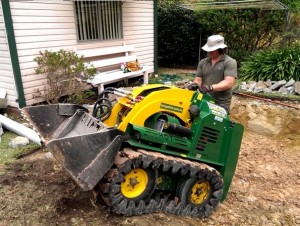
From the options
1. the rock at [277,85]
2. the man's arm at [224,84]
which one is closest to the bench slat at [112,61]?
the rock at [277,85]

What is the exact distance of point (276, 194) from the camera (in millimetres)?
4426

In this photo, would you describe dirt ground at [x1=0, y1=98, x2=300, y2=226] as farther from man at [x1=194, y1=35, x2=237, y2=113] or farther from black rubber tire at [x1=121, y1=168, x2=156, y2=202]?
man at [x1=194, y1=35, x2=237, y2=113]

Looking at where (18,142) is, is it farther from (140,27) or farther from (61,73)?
(140,27)

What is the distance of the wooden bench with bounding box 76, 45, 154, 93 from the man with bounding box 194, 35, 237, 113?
4100mm

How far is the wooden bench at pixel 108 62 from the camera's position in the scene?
804 centimetres

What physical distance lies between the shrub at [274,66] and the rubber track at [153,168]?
678cm

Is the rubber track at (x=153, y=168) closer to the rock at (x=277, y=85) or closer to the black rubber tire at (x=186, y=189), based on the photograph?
the black rubber tire at (x=186, y=189)

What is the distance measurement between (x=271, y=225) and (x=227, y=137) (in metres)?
1.16

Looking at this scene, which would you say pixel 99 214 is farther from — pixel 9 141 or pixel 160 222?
pixel 9 141

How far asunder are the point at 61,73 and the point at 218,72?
414 cm

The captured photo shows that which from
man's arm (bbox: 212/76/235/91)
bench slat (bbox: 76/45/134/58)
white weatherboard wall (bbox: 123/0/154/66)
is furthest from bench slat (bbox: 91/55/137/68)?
man's arm (bbox: 212/76/235/91)

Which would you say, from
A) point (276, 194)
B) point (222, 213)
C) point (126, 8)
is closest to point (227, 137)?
point (222, 213)

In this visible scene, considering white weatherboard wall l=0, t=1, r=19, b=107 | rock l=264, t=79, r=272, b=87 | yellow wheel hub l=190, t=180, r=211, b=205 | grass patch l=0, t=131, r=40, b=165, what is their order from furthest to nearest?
rock l=264, t=79, r=272, b=87, white weatherboard wall l=0, t=1, r=19, b=107, grass patch l=0, t=131, r=40, b=165, yellow wheel hub l=190, t=180, r=211, b=205

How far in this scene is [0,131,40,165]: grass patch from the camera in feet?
15.5
